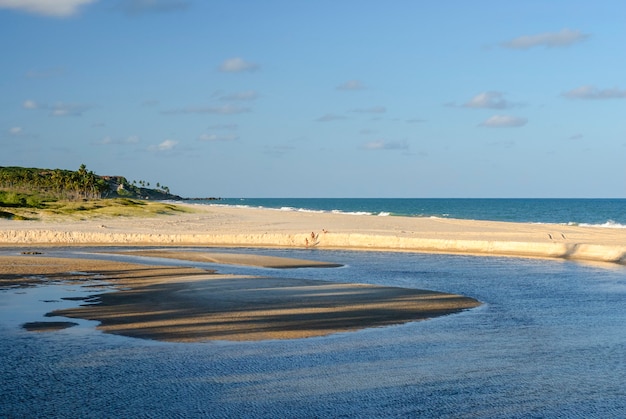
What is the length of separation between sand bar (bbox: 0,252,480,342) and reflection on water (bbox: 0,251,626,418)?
1.07 metres

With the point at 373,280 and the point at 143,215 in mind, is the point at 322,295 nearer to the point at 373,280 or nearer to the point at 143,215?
the point at 373,280

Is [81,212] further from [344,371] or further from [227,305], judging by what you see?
[344,371]

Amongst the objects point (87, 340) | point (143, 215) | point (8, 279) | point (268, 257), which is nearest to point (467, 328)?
point (87, 340)

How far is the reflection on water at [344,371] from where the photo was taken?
41.8ft

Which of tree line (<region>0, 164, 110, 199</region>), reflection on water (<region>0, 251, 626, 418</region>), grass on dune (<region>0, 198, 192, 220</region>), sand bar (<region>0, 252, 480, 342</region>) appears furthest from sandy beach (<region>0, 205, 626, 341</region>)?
tree line (<region>0, 164, 110, 199</region>)

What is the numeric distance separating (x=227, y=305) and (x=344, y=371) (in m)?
9.22

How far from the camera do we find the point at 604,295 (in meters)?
28.0

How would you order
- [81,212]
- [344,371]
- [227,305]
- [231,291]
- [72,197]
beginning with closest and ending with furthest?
[344,371] < [227,305] < [231,291] < [81,212] < [72,197]

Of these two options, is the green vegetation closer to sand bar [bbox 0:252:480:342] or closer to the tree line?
the tree line

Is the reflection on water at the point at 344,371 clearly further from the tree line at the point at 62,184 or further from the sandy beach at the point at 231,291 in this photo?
the tree line at the point at 62,184

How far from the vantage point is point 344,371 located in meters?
15.2

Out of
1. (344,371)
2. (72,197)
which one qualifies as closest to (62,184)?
(72,197)

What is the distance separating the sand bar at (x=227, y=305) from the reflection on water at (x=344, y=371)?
1.07m

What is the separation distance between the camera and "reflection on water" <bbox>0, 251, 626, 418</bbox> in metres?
12.7
